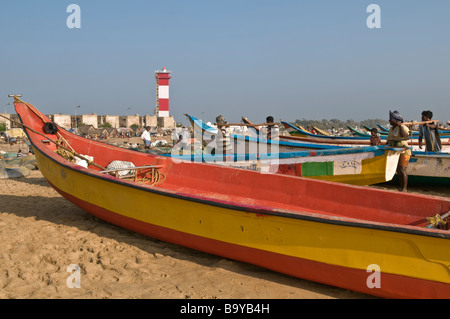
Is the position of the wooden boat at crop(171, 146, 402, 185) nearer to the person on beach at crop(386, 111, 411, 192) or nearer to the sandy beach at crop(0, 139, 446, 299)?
the person on beach at crop(386, 111, 411, 192)

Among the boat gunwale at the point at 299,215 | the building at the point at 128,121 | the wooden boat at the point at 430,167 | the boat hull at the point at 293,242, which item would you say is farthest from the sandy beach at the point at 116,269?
the building at the point at 128,121

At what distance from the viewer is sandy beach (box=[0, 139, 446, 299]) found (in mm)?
3162

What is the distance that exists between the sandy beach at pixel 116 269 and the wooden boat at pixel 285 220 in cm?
14

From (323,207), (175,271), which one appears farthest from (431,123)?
(175,271)

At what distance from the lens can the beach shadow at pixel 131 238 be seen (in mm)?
3312

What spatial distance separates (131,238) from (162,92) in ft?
154

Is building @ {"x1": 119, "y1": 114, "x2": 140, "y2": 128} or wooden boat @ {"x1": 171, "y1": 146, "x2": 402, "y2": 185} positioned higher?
building @ {"x1": 119, "y1": 114, "x2": 140, "y2": 128}


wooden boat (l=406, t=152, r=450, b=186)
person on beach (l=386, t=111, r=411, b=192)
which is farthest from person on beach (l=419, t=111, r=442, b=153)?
person on beach (l=386, t=111, r=411, b=192)

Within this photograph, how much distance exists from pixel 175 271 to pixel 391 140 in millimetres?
4950

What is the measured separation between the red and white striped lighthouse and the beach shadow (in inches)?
1721

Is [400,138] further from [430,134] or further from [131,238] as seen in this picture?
[131,238]

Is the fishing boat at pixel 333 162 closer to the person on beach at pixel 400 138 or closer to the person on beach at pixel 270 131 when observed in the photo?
the person on beach at pixel 400 138

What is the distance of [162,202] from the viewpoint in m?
3.94

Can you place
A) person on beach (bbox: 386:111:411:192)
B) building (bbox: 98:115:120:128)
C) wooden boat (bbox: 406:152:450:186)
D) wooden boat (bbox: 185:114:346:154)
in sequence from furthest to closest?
building (bbox: 98:115:120:128), wooden boat (bbox: 185:114:346:154), wooden boat (bbox: 406:152:450:186), person on beach (bbox: 386:111:411:192)
